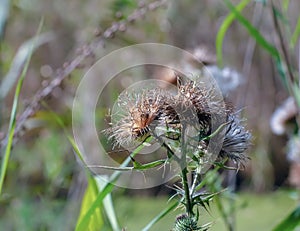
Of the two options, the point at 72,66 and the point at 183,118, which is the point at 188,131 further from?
the point at 72,66

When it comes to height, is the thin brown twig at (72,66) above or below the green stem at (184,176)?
above

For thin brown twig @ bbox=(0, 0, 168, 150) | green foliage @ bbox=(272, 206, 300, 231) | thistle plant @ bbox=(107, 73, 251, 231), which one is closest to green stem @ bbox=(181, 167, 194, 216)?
thistle plant @ bbox=(107, 73, 251, 231)

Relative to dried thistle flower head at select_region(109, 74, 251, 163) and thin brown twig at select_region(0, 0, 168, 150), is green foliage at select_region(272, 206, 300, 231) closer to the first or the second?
dried thistle flower head at select_region(109, 74, 251, 163)

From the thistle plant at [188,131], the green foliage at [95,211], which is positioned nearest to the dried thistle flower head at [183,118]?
the thistle plant at [188,131]

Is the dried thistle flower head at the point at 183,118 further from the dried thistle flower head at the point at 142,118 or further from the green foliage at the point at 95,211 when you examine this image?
the green foliage at the point at 95,211

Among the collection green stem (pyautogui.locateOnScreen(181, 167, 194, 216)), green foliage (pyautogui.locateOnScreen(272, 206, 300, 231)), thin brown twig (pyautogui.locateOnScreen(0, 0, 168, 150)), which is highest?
thin brown twig (pyautogui.locateOnScreen(0, 0, 168, 150))

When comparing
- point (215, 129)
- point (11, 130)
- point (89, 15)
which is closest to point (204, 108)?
point (215, 129)

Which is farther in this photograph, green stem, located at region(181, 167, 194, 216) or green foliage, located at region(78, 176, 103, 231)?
green foliage, located at region(78, 176, 103, 231)

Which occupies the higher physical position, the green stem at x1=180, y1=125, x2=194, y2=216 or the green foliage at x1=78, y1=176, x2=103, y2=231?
the green foliage at x1=78, y1=176, x2=103, y2=231

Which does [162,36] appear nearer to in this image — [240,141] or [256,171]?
[240,141]
